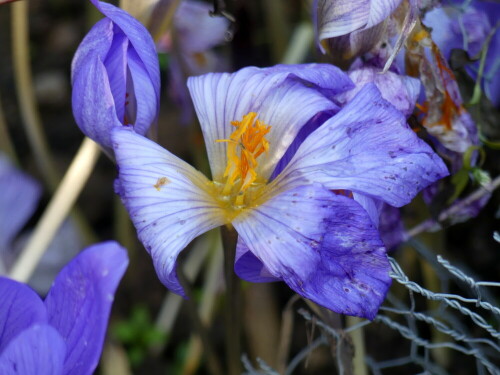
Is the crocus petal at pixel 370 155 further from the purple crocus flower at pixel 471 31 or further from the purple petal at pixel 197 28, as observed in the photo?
the purple petal at pixel 197 28

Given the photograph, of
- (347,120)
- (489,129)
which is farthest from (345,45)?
(489,129)

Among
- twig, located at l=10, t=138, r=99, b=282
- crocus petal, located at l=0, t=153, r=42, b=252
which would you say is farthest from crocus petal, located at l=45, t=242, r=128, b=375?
crocus petal, located at l=0, t=153, r=42, b=252

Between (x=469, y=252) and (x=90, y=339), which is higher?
(x=90, y=339)

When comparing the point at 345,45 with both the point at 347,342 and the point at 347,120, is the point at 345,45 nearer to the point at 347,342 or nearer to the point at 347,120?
the point at 347,120

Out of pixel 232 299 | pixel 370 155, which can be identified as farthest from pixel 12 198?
pixel 370 155

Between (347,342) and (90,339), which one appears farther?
(347,342)

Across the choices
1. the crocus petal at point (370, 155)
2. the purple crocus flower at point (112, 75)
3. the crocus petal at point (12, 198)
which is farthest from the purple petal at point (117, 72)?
the crocus petal at point (12, 198)

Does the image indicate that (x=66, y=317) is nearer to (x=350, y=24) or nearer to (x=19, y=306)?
(x=19, y=306)

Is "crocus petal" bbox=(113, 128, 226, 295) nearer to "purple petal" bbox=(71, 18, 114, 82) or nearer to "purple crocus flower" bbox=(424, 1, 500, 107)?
"purple petal" bbox=(71, 18, 114, 82)
